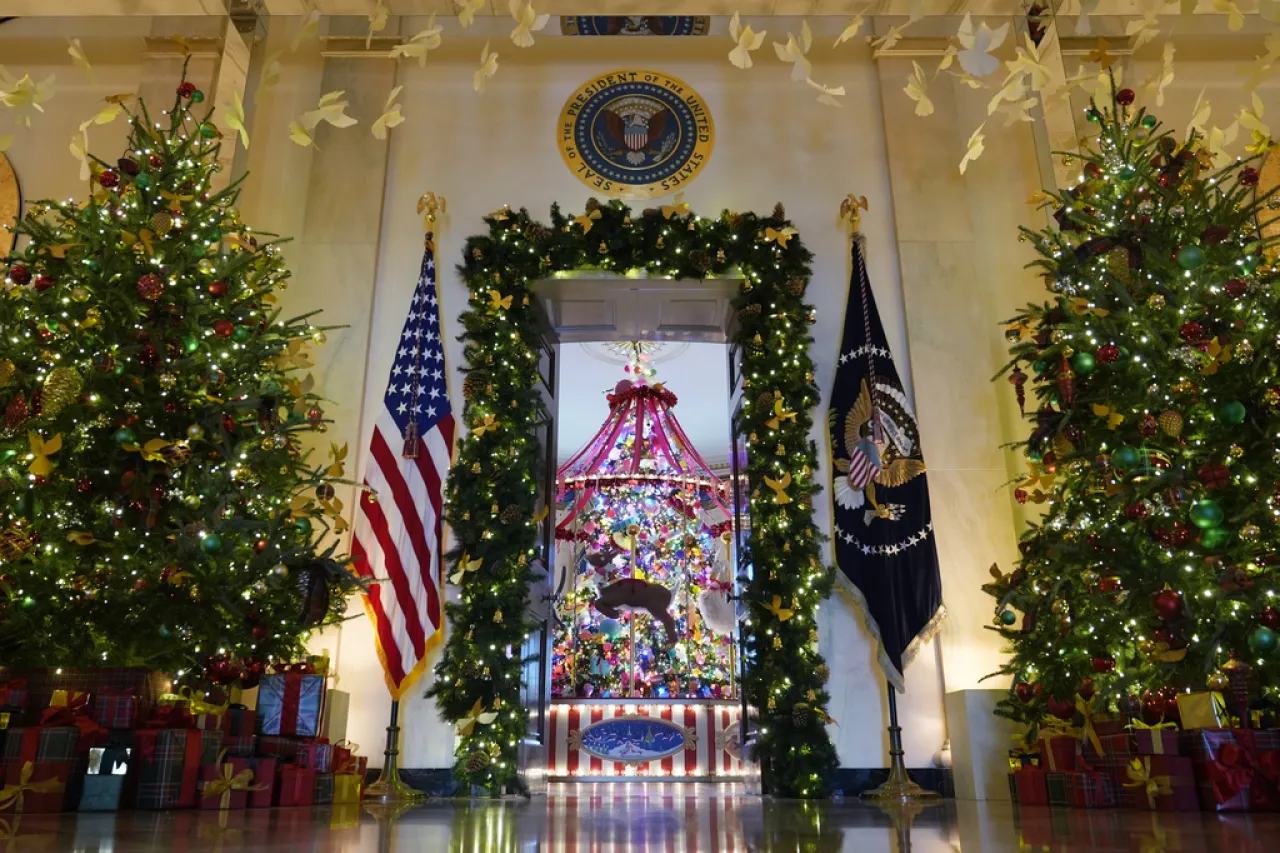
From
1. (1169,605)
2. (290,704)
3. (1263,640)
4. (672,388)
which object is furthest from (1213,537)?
(672,388)

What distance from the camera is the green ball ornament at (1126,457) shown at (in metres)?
3.47

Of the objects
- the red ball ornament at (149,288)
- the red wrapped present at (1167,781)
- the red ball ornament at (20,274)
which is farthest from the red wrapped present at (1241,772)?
the red ball ornament at (20,274)

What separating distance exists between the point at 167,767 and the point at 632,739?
17.8ft

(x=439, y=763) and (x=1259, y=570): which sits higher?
(x=1259, y=570)

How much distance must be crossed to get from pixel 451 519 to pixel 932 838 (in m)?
3.81

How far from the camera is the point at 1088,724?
351cm

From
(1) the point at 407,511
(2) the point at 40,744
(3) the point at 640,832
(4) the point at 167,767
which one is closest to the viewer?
(3) the point at 640,832

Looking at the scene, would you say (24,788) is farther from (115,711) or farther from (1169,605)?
(1169,605)

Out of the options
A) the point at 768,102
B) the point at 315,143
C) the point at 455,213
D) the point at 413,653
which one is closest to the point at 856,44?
the point at 768,102

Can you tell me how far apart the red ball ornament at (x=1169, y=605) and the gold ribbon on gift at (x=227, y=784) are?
3.33 metres

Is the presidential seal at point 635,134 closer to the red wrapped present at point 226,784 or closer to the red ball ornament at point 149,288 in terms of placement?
the red ball ornament at point 149,288

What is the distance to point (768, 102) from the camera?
22.5ft

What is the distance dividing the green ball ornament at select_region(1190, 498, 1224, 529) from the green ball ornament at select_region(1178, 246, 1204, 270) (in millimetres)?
1045

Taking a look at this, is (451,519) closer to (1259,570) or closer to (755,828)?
(755,828)
